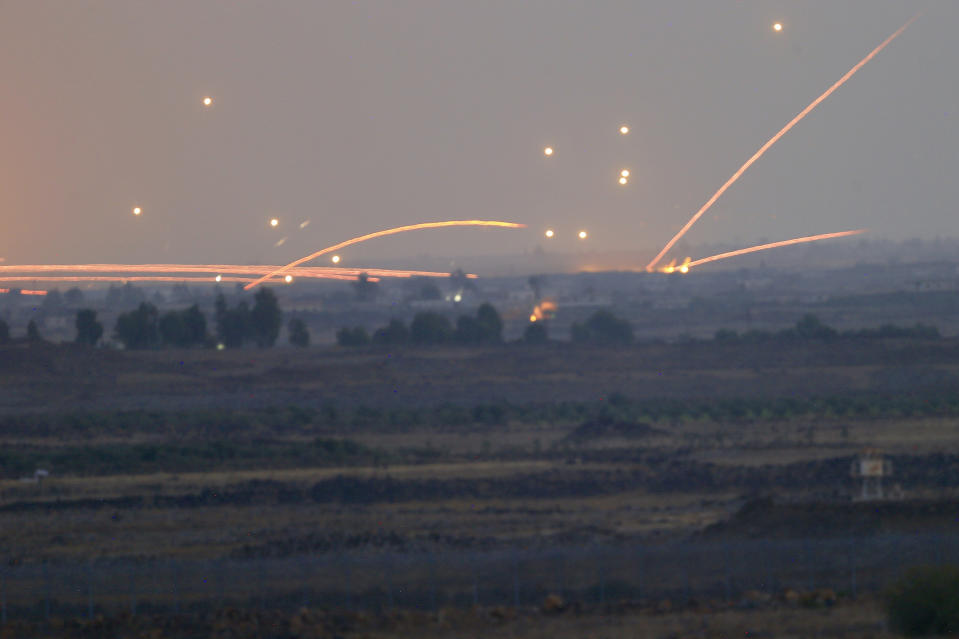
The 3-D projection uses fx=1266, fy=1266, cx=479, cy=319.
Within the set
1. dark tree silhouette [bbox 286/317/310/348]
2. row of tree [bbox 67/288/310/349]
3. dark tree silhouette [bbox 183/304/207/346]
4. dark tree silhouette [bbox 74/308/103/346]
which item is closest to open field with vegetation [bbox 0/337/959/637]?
dark tree silhouette [bbox 183/304/207/346]

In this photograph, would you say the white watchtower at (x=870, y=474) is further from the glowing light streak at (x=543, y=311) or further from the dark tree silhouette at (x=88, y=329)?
the glowing light streak at (x=543, y=311)

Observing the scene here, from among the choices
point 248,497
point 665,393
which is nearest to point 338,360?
point 665,393

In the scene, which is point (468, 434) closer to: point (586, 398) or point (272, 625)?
point (586, 398)

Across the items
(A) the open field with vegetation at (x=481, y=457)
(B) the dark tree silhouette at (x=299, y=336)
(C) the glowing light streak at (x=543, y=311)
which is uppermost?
(C) the glowing light streak at (x=543, y=311)

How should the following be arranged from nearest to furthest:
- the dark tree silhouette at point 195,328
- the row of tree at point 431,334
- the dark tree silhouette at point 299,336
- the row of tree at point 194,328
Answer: the row of tree at point 431,334 < the dark tree silhouette at point 195,328 < the row of tree at point 194,328 < the dark tree silhouette at point 299,336

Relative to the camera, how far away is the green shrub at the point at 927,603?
17078 millimetres

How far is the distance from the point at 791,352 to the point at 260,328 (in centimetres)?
3894

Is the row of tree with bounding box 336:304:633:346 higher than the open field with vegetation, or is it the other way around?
the row of tree with bounding box 336:304:633:346

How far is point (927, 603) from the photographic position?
679 inches

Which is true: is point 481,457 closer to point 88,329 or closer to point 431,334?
point 431,334

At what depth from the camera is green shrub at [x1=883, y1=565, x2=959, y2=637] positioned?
Result: 1708 centimetres

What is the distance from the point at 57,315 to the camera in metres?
148

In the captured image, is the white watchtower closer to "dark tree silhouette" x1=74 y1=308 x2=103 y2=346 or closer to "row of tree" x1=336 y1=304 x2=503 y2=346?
"row of tree" x1=336 y1=304 x2=503 y2=346

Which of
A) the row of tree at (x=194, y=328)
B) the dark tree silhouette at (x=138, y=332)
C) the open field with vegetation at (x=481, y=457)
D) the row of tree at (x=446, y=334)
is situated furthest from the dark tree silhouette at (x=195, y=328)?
the row of tree at (x=446, y=334)
